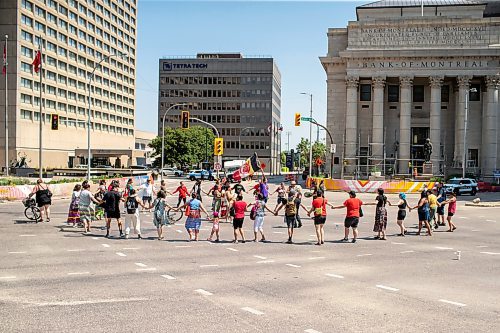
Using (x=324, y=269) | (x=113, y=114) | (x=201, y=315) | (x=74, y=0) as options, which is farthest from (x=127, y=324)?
(x=113, y=114)

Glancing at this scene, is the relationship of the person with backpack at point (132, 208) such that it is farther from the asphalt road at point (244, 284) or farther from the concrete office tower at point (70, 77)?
the concrete office tower at point (70, 77)

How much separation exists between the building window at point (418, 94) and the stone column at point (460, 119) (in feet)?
15.5

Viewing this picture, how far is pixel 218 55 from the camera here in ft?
507

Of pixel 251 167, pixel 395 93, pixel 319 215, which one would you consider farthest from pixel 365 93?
pixel 319 215

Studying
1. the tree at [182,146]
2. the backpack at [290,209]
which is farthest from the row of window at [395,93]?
the backpack at [290,209]

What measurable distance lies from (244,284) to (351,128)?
58.2m

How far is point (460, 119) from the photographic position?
219 feet

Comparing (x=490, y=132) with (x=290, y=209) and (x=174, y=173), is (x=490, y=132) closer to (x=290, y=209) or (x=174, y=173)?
(x=174, y=173)

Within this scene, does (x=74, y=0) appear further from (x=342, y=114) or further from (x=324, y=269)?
(x=324, y=269)

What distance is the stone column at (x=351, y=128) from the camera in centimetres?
6812

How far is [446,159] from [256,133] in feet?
257

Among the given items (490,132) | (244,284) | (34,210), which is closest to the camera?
(244,284)

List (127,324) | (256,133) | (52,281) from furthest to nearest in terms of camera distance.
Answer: (256,133), (52,281), (127,324)

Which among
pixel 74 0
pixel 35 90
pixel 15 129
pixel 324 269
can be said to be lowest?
pixel 324 269
